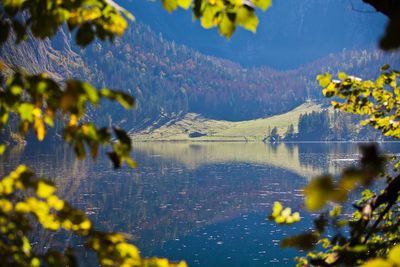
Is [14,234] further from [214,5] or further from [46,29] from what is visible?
[214,5]

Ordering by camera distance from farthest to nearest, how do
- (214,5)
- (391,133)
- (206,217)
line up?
(206,217) < (391,133) < (214,5)

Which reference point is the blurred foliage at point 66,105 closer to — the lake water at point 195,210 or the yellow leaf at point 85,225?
the yellow leaf at point 85,225

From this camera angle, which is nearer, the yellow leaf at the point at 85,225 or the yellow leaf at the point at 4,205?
the yellow leaf at the point at 4,205

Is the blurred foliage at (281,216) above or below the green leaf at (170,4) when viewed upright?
below

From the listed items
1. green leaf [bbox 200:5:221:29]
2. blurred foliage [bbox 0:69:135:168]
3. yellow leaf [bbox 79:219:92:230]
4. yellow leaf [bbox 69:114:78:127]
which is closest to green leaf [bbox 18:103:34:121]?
blurred foliage [bbox 0:69:135:168]

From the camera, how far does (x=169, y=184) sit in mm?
82188

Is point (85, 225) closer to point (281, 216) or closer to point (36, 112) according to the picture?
point (36, 112)

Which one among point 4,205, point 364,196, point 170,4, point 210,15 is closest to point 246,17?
point 210,15

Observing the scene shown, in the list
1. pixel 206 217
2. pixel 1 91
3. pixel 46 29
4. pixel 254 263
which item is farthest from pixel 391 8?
pixel 206 217

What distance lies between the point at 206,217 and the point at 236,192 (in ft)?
63.8

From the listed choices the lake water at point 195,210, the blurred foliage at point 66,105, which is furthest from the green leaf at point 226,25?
the lake water at point 195,210

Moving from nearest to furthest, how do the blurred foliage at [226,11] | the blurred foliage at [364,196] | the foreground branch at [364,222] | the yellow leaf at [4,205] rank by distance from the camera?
the blurred foliage at [364,196]
the yellow leaf at [4,205]
the blurred foliage at [226,11]
the foreground branch at [364,222]

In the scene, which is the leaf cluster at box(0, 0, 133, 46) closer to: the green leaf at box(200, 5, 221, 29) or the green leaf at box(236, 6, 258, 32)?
the green leaf at box(200, 5, 221, 29)

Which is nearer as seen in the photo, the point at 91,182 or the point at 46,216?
the point at 46,216
